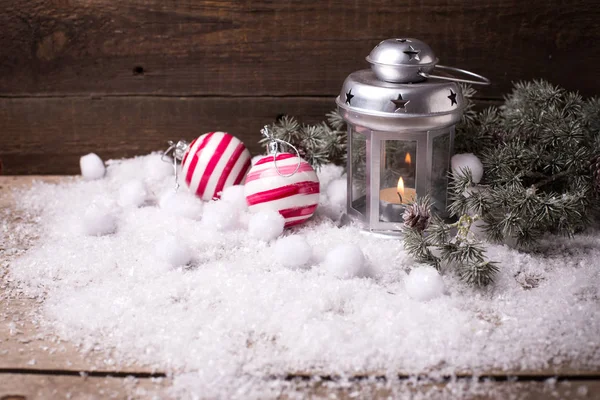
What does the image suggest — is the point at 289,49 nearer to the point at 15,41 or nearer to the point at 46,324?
the point at 15,41

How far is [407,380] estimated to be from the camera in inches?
36.7

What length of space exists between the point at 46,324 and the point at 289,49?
0.92 metres

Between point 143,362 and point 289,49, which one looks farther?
point 289,49

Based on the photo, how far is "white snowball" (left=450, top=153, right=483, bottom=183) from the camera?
4.42ft

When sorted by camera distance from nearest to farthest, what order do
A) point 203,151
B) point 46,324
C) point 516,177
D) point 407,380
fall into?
point 407,380 → point 46,324 → point 516,177 → point 203,151

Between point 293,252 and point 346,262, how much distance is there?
0.34 ft

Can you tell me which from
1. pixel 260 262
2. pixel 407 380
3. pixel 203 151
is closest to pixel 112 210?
pixel 203 151

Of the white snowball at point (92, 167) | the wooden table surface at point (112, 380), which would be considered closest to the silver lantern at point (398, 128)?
the wooden table surface at point (112, 380)

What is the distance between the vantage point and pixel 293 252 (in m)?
1.22

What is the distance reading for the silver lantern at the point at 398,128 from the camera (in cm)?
124

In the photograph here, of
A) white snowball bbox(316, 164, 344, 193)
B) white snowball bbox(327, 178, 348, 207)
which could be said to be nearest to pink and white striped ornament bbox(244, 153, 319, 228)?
white snowball bbox(327, 178, 348, 207)

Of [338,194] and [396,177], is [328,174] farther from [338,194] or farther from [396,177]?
[396,177]

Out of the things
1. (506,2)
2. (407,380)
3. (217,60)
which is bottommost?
(407,380)

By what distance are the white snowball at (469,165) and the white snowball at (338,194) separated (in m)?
0.26
